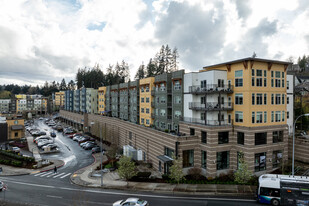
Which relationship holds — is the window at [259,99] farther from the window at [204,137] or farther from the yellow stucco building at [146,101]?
the yellow stucco building at [146,101]

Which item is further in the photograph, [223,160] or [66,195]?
[223,160]

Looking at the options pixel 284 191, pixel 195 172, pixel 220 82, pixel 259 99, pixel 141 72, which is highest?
pixel 141 72

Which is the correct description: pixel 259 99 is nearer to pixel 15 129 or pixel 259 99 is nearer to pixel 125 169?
pixel 125 169

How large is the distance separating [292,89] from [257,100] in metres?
16.1

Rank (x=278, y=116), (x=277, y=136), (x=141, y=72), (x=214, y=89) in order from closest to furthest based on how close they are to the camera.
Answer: (x=214, y=89)
(x=277, y=136)
(x=278, y=116)
(x=141, y=72)

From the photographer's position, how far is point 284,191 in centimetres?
2236

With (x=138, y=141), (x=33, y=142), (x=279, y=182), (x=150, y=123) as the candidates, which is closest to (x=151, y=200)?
(x=279, y=182)

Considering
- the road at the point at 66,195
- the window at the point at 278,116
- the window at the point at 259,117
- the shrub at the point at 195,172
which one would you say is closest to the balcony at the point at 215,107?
the window at the point at 259,117

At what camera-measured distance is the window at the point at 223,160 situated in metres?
32.3

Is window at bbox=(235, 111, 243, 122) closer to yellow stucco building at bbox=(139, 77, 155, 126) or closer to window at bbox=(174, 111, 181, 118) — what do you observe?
window at bbox=(174, 111, 181, 118)

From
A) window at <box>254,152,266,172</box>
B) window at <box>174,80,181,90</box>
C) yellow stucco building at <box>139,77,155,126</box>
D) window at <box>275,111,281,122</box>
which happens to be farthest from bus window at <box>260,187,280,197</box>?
yellow stucco building at <box>139,77,155,126</box>

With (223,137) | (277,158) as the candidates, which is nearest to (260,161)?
(277,158)

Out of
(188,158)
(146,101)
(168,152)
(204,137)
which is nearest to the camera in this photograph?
(204,137)

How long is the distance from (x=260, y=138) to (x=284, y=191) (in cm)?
1057
